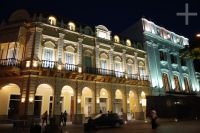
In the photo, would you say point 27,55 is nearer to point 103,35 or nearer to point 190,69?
point 103,35

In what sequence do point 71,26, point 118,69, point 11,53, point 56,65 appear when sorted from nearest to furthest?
point 56,65 < point 11,53 < point 71,26 < point 118,69

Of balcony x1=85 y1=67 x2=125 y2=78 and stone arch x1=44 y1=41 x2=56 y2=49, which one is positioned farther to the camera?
balcony x1=85 y1=67 x2=125 y2=78

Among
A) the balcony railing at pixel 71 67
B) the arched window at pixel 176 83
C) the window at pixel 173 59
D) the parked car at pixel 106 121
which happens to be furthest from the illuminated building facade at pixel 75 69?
the parked car at pixel 106 121

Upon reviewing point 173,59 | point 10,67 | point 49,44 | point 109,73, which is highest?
point 173,59

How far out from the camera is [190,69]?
39.2 m

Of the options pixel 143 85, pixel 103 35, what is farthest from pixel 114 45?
pixel 143 85

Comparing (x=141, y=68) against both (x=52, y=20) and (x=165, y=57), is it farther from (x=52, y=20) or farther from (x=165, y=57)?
(x=52, y=20)

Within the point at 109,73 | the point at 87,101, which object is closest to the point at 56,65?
the point at 87,101

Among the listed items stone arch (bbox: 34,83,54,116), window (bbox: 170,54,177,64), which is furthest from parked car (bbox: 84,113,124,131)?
window (bbox: 170,54,177,64)

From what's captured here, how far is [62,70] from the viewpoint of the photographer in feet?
71.6

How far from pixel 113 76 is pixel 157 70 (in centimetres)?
970

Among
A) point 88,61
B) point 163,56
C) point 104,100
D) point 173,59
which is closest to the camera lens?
point 88,61

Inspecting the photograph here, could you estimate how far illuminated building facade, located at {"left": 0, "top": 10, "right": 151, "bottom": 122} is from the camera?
2070 centimetres

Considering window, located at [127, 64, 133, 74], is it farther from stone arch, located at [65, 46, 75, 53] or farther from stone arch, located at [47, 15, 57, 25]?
stone arch, located at [47, 15, 57, 25]
